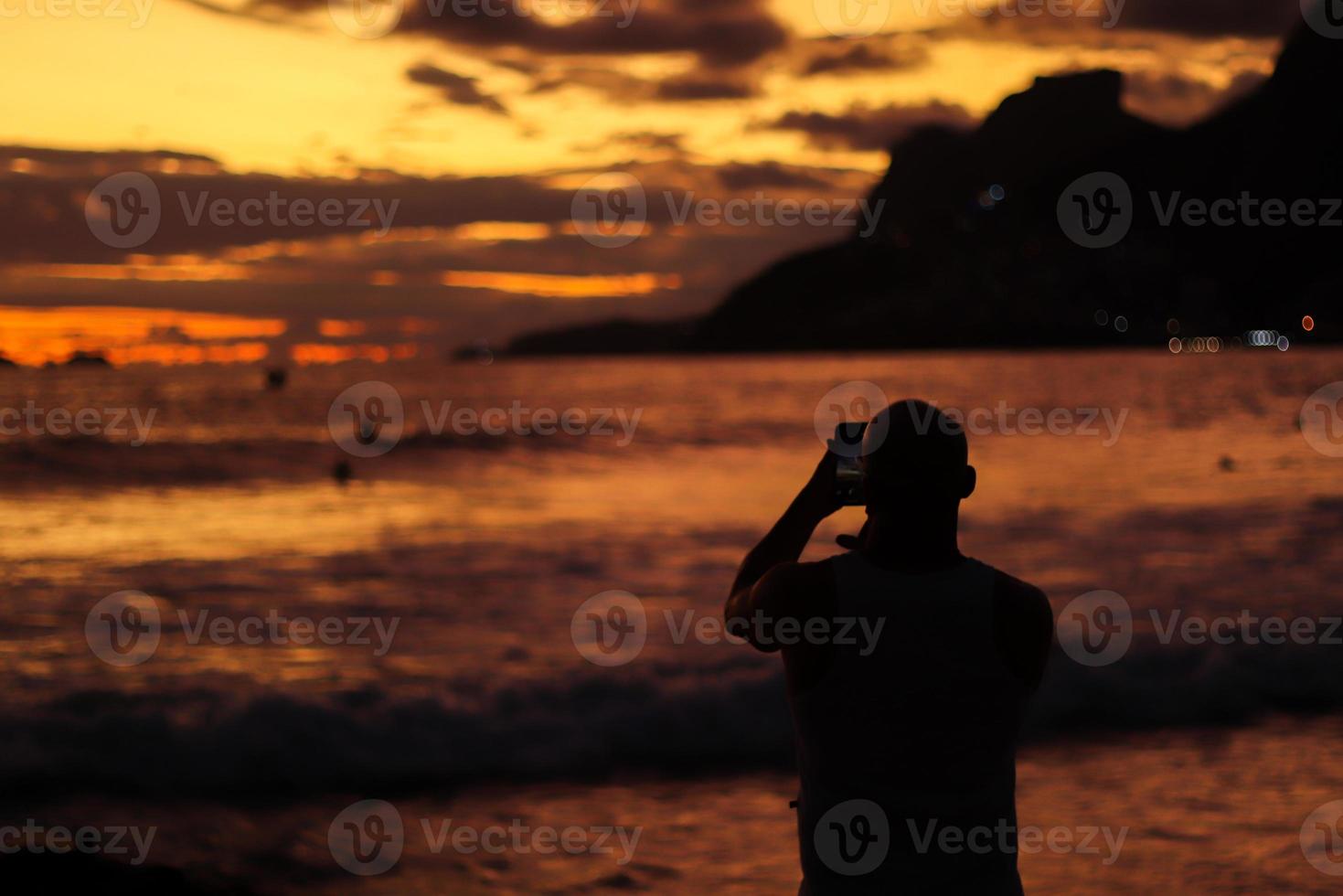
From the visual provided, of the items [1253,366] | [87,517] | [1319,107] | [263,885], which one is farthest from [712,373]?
[1319,107]

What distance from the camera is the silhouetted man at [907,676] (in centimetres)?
252

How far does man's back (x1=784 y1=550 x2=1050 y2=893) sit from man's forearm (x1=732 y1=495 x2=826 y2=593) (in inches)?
10.9

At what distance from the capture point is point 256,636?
14359 mm

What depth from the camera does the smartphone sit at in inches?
112

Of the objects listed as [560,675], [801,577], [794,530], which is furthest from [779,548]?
[560,675]

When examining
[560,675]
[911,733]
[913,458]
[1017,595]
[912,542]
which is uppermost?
[560,675]

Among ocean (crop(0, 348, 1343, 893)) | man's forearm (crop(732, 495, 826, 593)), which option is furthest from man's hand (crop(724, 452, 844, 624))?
ocean (crop(0, 348, 1343, 893))

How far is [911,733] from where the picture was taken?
259 centimetres

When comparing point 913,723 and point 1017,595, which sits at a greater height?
point 1017,595

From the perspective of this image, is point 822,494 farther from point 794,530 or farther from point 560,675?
point 560,675

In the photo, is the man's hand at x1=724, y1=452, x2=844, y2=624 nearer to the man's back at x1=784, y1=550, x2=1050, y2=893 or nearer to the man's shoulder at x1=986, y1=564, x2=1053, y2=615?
the man's back at x1=784, y1=550, x2=1050, y2=893

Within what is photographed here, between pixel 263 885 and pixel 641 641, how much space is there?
7.09 metres

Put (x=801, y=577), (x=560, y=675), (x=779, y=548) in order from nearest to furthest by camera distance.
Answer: (x=801, y=577) < (x=779, y=548) < (x=560, y=675)

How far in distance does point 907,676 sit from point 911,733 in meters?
0.14
